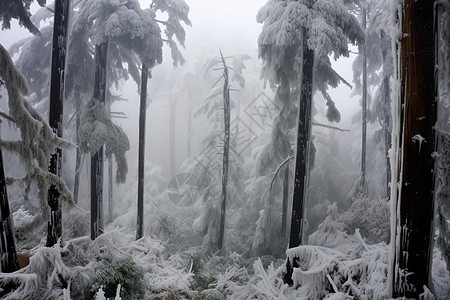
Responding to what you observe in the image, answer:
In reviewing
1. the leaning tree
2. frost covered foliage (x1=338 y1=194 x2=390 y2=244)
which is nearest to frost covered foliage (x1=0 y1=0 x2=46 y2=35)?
the leaning tree

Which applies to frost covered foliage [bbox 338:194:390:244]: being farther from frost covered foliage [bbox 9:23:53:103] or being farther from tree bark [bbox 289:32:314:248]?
frost covered foliage [bbox 9:23:53:103]

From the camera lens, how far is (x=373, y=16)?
12.8m

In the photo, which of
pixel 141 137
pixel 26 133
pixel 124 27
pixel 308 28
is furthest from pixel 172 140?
pixel 26 133

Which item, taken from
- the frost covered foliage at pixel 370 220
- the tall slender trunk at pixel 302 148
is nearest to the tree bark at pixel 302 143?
the tall slender trunk at pixel 302 148

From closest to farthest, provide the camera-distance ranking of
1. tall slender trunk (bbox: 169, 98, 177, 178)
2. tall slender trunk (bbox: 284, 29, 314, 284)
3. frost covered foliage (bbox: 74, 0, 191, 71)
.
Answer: tall slender trunk (bbox: 284, 29, 314, 284), frost covered foliage (bbox: 74, 0, 191, 71), tall slender trunk (bbox: 169, 98, 177, 178)

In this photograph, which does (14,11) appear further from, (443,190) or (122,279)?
(443,190)

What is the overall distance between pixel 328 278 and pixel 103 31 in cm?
936

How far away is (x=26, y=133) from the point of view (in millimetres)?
4852

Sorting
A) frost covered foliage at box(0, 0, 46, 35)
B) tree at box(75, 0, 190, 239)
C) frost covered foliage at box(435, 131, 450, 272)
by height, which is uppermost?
tree at box(75, 0, 190, 239)

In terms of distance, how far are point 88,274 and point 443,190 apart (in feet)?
21.3

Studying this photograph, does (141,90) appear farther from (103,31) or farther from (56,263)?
(56,263)

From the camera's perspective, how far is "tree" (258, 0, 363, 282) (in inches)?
→ 283

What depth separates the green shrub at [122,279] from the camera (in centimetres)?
594

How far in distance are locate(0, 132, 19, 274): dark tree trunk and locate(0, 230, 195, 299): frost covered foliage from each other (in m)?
0.22
